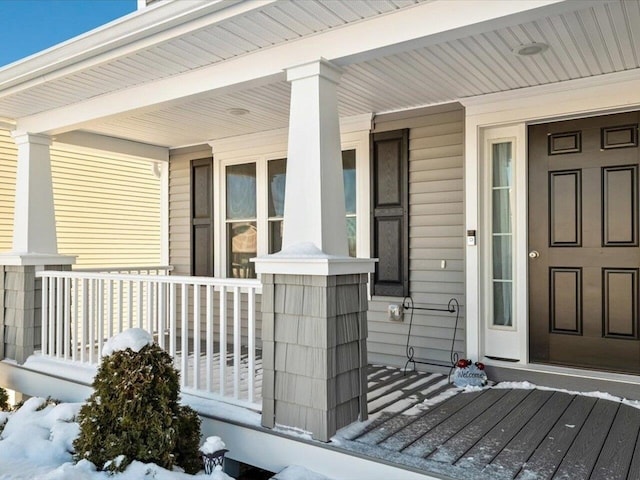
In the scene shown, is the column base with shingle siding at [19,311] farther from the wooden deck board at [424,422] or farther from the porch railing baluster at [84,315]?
the wooden deck board at [424,422]

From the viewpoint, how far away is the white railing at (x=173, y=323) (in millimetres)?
3246

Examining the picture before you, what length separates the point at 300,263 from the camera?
2789 mm

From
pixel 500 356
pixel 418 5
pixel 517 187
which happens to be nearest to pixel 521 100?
pixel 517 187

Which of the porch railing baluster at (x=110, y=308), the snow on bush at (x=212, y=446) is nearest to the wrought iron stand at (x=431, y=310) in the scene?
the snow on bush at (x=212, y=446)

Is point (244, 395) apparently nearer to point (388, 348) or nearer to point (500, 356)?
point (388, 348)

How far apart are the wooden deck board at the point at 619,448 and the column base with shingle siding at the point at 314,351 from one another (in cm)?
128

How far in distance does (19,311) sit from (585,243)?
503 cm

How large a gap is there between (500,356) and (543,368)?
1.17 ft

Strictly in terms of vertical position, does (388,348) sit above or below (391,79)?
below

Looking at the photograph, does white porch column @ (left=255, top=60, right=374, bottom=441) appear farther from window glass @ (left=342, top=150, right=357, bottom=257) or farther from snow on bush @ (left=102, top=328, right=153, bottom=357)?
window glass @ (left=342, top=150, right=357, bottom=257)

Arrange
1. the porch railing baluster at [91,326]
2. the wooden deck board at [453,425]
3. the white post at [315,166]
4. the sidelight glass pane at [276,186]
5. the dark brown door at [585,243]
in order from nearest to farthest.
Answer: the wooden deck board at [453,425] → the white post at [315,166] → the dark brown door at [585,243] → the porch railing baluster at [91,326] → the sidelight glass pane at [276,186]

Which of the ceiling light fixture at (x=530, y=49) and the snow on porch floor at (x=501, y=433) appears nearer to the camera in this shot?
the snow on porch floor at (x=501, y=433)

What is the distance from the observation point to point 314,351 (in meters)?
2.79

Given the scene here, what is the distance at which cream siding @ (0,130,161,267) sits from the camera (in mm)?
6656
